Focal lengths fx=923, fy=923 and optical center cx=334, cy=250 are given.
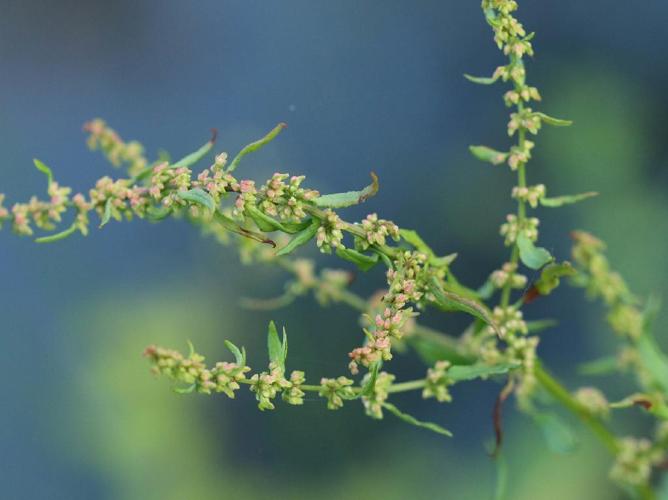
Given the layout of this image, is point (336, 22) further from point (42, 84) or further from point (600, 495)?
point (600, 495)

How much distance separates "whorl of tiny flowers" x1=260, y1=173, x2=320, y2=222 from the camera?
713mm

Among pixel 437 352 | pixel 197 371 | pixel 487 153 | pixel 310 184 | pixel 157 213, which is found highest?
A: pixel 310 184

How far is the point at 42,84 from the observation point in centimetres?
265

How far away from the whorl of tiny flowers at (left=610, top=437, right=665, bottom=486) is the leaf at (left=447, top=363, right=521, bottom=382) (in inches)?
11.9

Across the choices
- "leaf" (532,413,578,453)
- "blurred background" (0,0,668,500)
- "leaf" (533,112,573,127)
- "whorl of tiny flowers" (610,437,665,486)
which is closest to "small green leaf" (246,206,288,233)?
"leaf" (533,112,573,127)

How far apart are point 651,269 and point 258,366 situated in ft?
2.90

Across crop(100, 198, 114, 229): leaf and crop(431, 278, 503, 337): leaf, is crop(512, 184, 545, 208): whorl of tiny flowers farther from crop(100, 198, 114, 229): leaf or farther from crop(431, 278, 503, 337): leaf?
crop(100, 198, 114, 229): leaf

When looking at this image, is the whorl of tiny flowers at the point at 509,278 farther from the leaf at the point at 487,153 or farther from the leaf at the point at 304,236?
the leaf at the point at 304,236

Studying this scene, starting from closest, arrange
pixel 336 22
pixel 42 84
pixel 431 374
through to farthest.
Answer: pixel 431 374, pixel 336 22, pixel 42 84

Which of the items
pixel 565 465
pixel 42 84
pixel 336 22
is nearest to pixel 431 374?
pixel 565 465

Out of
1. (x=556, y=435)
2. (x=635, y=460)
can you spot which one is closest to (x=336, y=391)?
(x=556, y=435)

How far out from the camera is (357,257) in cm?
74

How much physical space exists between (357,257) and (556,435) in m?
0.42

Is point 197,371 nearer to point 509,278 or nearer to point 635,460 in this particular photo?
point 509,278
